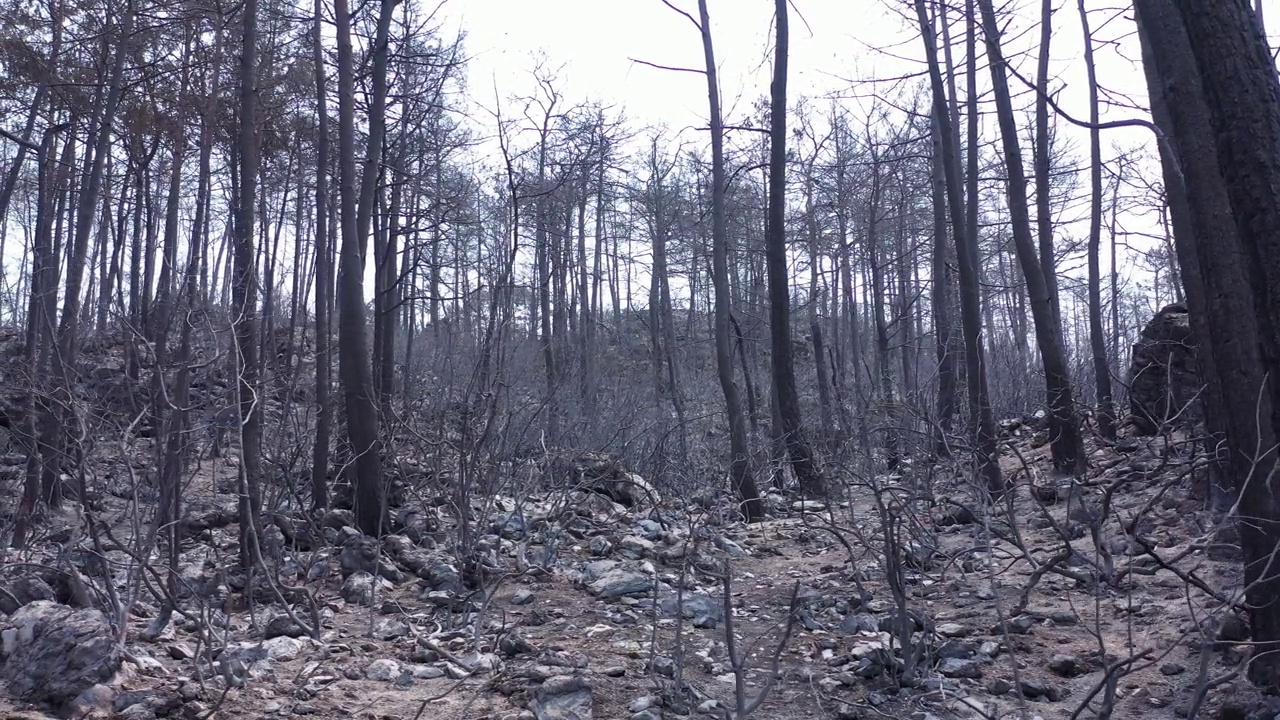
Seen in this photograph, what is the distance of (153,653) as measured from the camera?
4793mm

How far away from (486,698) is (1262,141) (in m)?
4.20

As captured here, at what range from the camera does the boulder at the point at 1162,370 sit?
967 cm

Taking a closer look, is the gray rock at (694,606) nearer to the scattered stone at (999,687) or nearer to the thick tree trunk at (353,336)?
the scattered stone at (999,687)

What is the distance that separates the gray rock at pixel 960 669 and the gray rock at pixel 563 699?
Result: 71.5 inches

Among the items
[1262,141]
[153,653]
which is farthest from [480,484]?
[1262,141]

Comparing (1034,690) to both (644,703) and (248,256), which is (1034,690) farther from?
(248,256)

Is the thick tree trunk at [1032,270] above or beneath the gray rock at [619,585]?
above

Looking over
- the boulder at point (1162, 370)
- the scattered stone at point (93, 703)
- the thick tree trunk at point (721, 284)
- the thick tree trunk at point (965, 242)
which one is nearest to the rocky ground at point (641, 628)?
the scattered stone at point (93, 703)

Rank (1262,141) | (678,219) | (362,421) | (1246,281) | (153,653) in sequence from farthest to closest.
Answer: (678,219), (362,421), (153,653), (1246,281), (1262,141)

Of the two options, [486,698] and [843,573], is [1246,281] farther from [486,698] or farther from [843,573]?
[486,698]

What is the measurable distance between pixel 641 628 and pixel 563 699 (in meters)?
1.38

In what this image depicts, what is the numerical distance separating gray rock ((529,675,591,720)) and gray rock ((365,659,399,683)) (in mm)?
823

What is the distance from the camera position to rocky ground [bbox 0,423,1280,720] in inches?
169

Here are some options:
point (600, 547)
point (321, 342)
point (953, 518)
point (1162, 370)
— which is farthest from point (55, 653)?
point (1162, 370)
